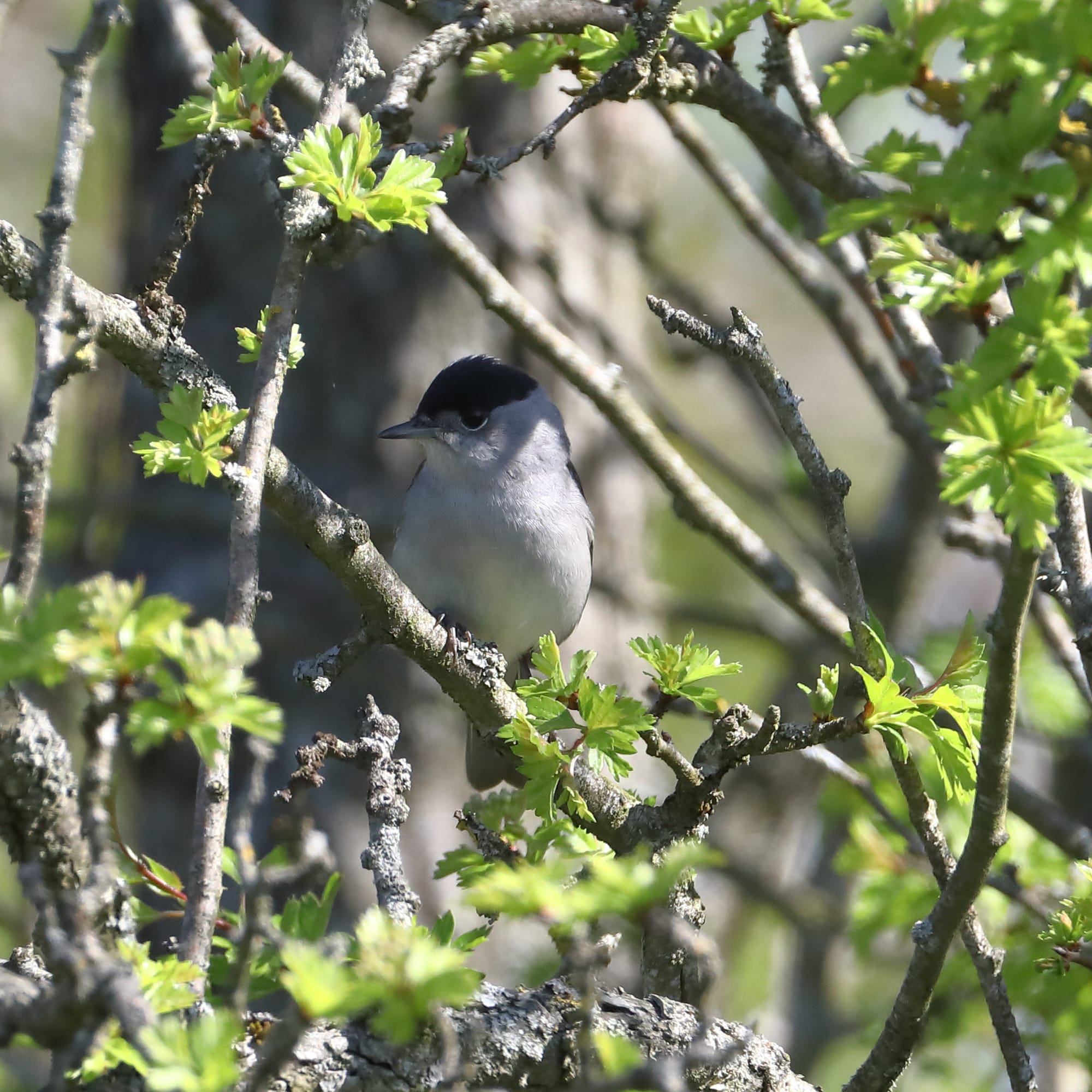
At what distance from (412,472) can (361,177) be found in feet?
12.4

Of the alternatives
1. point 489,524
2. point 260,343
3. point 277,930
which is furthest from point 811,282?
point 277,930

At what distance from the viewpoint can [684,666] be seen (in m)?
2.53

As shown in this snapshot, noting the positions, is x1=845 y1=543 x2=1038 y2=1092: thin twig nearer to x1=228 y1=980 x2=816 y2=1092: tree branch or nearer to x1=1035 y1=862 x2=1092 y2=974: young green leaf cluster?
x1=228 y1=980 x2=816 y2=1092: tree branch

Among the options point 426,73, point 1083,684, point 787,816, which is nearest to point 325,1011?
point 426,73

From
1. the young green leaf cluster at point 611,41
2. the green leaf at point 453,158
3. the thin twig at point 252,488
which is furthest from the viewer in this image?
the young green leaf cluster at point 611,41

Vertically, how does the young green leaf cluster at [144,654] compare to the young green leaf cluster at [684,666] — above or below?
below

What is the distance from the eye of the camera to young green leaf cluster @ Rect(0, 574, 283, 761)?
1.42m

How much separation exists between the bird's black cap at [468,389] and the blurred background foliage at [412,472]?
54 cm

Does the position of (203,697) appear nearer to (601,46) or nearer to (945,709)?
(945,709)

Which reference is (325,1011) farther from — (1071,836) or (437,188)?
(1071,836)

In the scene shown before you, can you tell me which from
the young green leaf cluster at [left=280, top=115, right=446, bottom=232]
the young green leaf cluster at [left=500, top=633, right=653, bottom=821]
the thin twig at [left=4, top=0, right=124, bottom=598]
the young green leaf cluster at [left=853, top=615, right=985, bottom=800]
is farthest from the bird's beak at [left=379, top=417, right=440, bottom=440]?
the thin twig at [left=4, top=0, right=124, bottom=598]

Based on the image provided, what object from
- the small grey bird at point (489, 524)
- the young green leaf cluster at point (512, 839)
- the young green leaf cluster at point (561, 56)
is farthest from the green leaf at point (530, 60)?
the small grey bird at point (489, 524)

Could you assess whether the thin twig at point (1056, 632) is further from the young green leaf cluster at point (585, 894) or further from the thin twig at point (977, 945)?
the young green leaf cluster at point (585, 894)

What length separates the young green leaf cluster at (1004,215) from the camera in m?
1.50
